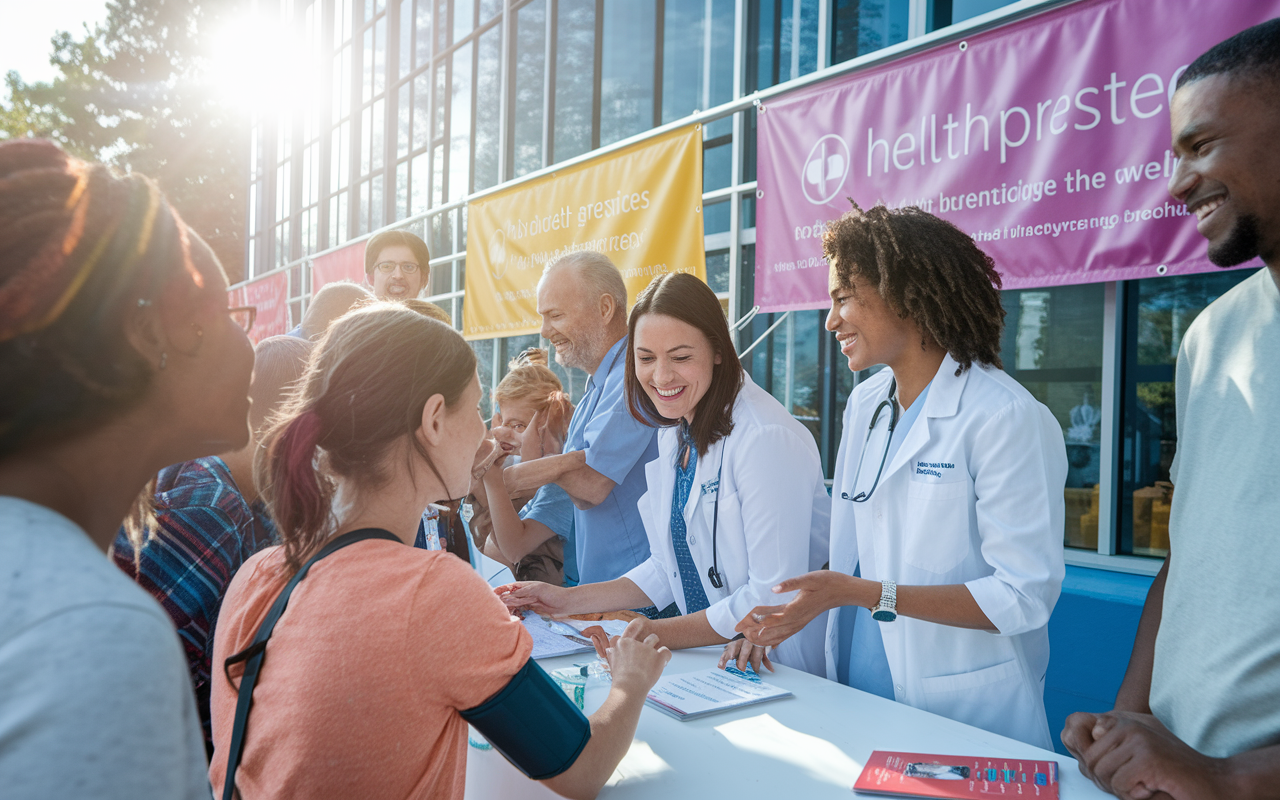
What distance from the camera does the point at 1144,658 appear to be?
5.03ft

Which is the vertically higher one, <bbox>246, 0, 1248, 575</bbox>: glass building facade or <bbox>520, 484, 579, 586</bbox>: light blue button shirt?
<bbox>246, 0, 1248, 575</bbox>: glass building facade

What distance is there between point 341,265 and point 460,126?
2116mm

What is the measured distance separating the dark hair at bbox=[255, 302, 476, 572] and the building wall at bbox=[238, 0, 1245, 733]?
9.19 feet

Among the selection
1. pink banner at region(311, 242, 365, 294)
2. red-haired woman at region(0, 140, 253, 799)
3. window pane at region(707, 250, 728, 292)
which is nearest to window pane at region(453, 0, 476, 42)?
pink banner at region(311, 242, 365, 294)

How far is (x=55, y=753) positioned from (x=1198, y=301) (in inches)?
150

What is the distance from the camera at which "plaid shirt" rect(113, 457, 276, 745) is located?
159cm

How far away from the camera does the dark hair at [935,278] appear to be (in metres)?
2.00

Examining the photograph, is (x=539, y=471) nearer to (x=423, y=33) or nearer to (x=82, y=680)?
(x=82, y=680)

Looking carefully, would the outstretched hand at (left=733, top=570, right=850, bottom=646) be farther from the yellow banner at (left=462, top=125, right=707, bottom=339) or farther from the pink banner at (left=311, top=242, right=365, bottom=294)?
the pink banner at (left=311, top=242, right=365, bottom=294)

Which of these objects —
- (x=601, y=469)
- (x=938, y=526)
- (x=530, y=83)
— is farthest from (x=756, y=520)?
(x=530, y=83)

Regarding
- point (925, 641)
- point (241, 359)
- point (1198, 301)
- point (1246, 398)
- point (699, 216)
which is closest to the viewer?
point (241, 359)

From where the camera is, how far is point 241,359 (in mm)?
793

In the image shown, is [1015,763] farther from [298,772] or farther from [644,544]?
[644,544]

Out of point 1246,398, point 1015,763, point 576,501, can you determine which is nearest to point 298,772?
point 1015,763
